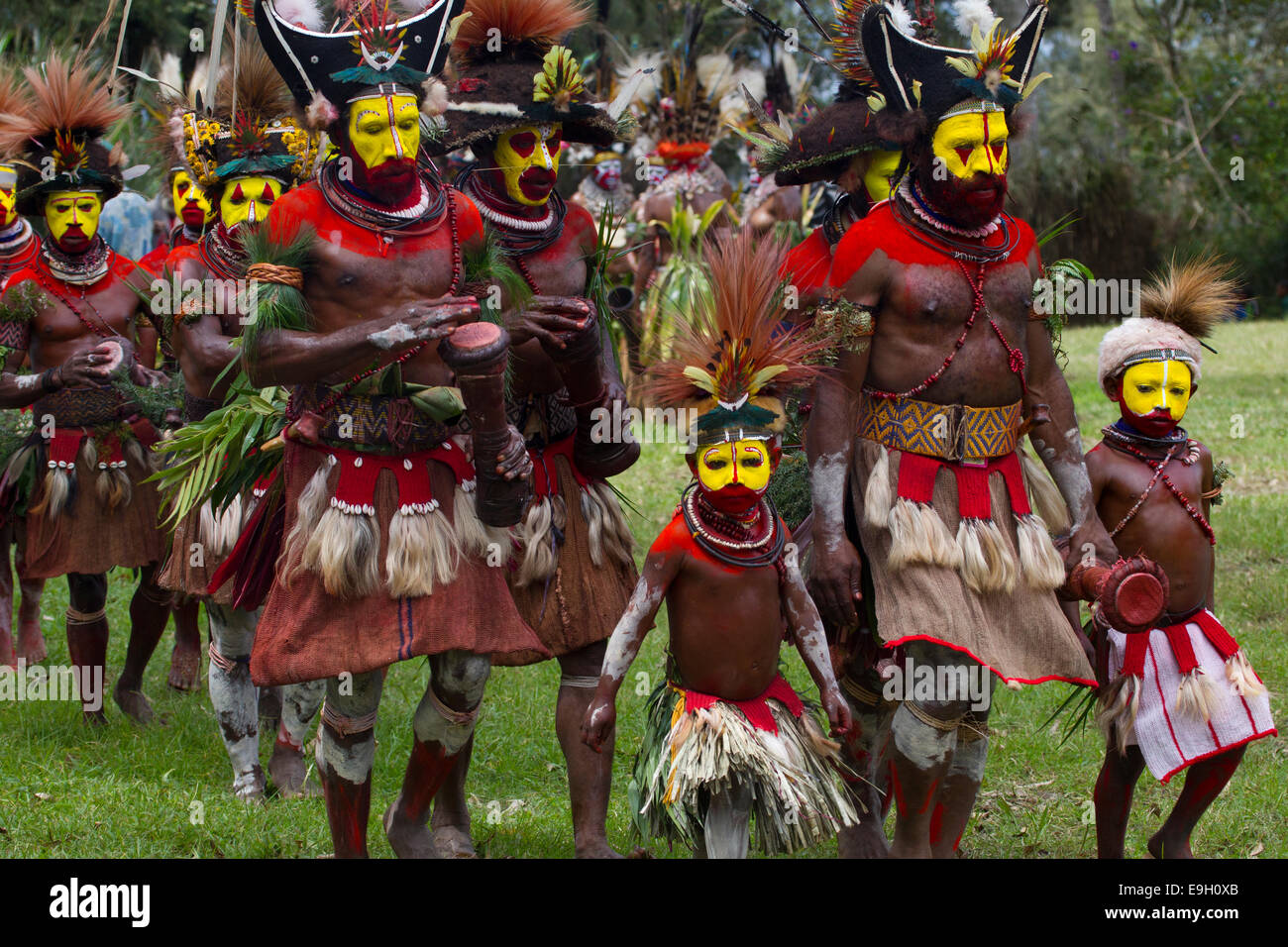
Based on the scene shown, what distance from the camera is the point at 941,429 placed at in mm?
4262

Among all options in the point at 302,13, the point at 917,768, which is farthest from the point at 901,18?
the point at 917,768

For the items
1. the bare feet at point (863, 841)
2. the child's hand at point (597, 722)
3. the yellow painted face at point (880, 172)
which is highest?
the yellow painted face at point (880, 172)

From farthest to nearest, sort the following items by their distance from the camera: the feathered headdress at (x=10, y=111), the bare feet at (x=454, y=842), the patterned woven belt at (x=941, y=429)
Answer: the feathered headdress at (x=10, y=111)
the bare feet at (x=454, y=842)
the patterned woven belt at (x=941, y=429)

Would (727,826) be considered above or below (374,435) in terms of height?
below

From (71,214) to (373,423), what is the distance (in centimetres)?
295

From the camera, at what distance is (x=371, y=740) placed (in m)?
4.29

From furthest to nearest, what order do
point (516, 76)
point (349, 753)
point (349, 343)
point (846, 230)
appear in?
point (846, 230) < point (516, 76) < point (349, 753) < point (349, 343)

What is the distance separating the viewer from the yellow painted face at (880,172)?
16.8 ft

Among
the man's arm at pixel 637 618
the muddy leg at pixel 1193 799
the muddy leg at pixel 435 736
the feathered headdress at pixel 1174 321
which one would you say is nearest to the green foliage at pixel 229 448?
the muddy leg at pixel 435 736

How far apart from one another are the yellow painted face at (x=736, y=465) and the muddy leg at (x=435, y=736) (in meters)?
Answer: 0.93

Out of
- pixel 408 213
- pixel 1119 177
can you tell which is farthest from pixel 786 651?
pixel 1119 177

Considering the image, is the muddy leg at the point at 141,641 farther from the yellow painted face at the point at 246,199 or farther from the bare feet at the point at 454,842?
the bare feet at the point at 454,842

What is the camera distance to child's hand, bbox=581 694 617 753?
381 cm

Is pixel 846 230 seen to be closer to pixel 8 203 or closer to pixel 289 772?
pixel 289 772
